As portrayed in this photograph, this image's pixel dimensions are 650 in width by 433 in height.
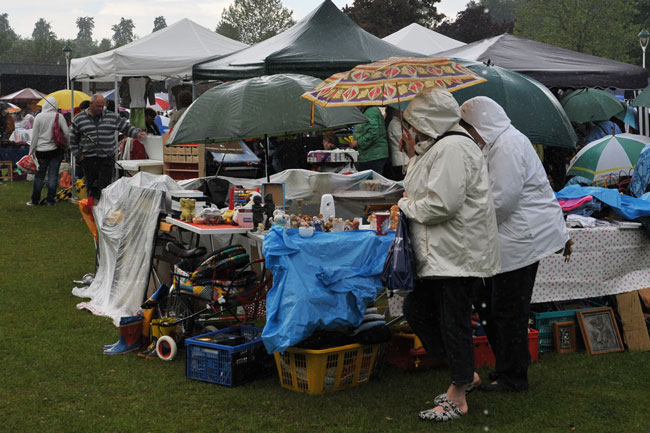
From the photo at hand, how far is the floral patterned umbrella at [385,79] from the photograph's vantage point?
5.31m

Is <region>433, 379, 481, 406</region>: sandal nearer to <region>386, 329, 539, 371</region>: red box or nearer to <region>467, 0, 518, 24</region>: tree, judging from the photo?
<region>386, 329, 539, 371</region>: red box

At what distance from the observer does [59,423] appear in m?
4.38

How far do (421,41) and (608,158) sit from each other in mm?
8990

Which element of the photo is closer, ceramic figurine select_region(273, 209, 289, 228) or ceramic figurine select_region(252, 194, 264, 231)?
ceramic figurine select_region(273, 209, 289, 228)

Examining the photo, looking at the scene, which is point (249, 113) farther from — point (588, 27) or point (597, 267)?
point (588, 27)

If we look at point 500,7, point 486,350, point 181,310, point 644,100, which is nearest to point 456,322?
point 486,350

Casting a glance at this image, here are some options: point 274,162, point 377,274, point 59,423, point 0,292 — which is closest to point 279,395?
point 377,274

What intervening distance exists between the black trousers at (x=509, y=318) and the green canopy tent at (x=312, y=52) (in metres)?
5.78

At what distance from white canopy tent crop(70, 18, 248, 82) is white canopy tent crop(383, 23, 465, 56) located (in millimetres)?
3357

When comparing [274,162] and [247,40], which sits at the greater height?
[247,40]

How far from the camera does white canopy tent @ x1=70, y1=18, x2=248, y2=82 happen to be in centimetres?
1355

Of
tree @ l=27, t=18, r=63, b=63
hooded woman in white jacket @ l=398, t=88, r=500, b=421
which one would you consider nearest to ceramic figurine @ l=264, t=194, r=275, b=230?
hooded woman in white jacket @ l=398, t=88, r=500, b=421

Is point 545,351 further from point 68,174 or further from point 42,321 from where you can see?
point 68,174

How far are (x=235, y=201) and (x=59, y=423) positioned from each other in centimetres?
250
